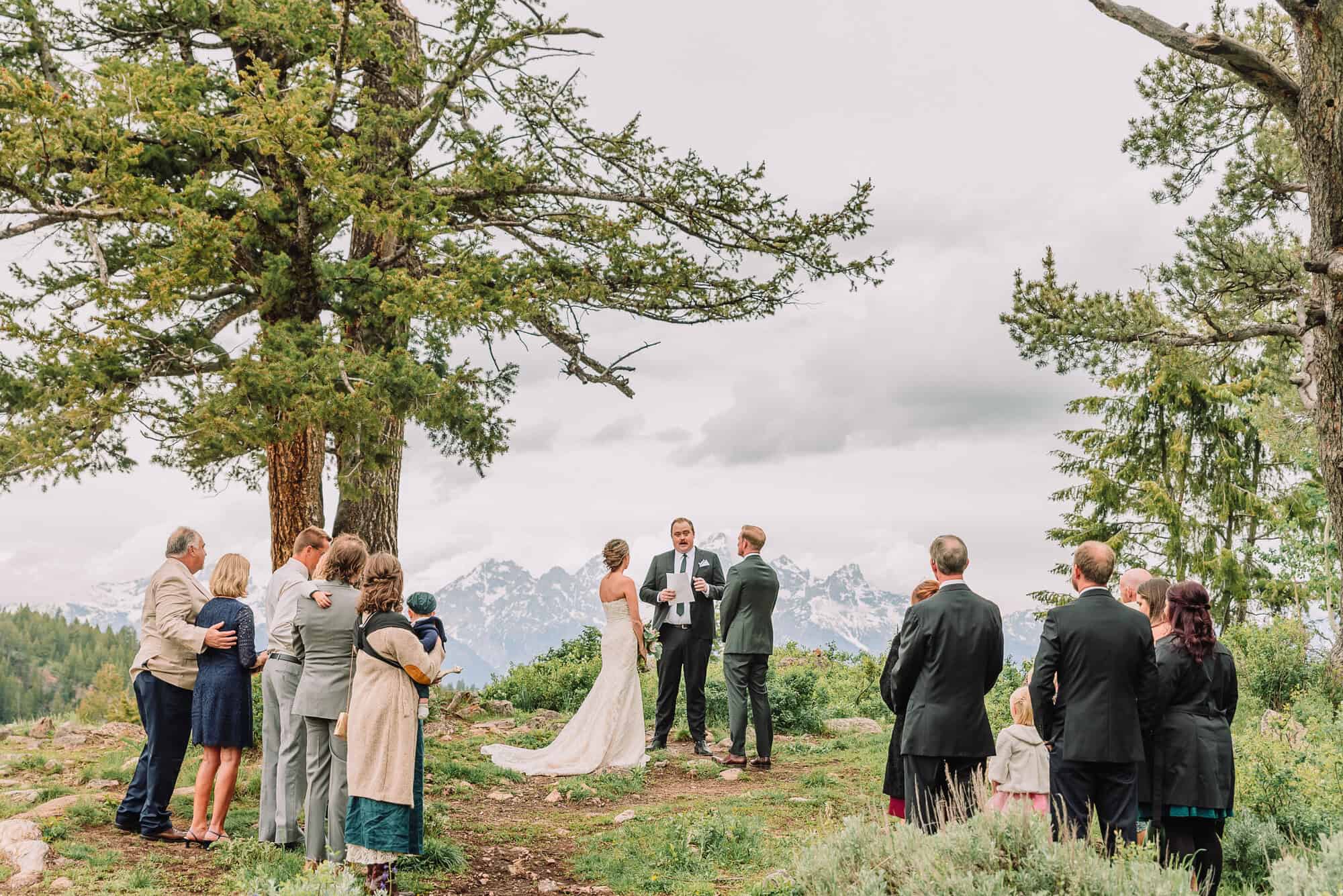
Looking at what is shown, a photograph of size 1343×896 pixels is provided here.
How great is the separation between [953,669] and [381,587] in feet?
11.5

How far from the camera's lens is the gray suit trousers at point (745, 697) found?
34.0ft

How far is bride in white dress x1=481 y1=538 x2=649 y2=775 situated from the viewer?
1062 cm

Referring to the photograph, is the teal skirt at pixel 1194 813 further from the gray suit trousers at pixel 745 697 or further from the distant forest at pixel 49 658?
the distant forest at pixel 49 658

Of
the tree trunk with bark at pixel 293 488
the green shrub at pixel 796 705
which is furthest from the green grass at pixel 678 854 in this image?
the tree trunk with bark at pixel 293 488

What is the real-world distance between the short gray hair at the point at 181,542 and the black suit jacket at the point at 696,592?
16.2 feet

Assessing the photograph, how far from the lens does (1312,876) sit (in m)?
4.27

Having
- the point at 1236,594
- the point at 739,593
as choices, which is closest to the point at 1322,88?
the point at 739,593

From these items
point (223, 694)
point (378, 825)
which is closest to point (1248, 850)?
point (378, 825)

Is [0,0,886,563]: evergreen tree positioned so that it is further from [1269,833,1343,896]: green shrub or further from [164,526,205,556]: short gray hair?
[1269,833,1343,896]: green shrub

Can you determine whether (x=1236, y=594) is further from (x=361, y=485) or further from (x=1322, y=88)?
(x=361, y=485)

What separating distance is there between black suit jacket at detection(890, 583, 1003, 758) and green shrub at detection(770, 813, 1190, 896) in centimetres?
94

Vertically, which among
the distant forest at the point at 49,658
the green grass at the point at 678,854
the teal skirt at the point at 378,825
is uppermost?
the teal skirt at the point at 378,825

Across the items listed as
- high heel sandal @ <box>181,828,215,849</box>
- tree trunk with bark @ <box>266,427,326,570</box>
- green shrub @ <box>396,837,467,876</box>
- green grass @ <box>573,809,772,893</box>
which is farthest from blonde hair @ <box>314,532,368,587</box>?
tree trunk with bark @ <box>266,427,326,570</box>

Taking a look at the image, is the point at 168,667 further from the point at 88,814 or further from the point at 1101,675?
the point at 1101,675
